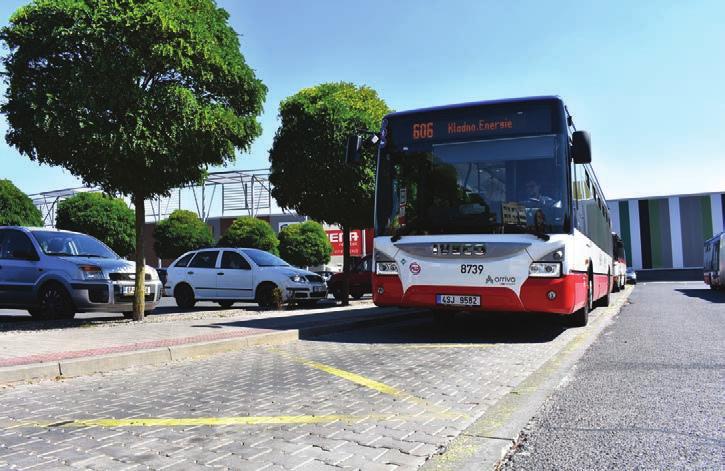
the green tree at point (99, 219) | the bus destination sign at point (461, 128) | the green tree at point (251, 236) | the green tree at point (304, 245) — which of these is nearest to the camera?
the bus destination sign at point (461, 128)

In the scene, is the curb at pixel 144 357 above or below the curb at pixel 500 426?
above

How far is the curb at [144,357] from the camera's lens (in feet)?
19.4

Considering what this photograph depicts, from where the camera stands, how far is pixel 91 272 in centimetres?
1065

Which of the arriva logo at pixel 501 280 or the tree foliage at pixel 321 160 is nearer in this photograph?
the arriva logo at pixel 501 280

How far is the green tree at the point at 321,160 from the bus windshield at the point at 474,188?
671 centimetres

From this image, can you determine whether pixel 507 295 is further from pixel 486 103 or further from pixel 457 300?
pixel 486 103

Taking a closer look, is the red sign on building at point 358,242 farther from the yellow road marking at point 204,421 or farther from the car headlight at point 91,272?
the yellow road marking at point 204,421

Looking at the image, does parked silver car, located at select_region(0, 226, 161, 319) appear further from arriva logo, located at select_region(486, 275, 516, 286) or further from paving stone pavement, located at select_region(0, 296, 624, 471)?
arriva logo, located at select_region(486, 275, 516, 286)

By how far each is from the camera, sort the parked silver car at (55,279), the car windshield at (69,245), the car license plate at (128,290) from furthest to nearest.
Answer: the car windshield at (69,245) → the car license plate at (128,290) → the parked silver car at (55,279)

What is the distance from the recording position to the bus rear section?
89.9 feet

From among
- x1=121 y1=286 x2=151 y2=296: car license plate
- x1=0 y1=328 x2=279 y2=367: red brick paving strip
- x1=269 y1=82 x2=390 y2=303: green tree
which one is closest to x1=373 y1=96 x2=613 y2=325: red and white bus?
x1=0 y1=328 x2=279 y2=367: red brick paving strip

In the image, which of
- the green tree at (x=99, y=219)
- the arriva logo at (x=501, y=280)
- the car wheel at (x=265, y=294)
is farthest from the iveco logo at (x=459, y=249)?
the green tree at (x=99, y=219)

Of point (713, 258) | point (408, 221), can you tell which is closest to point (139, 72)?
point (408, 221)

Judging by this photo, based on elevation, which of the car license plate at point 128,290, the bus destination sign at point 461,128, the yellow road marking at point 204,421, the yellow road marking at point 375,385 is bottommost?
the yellow road marking at point 375,385
